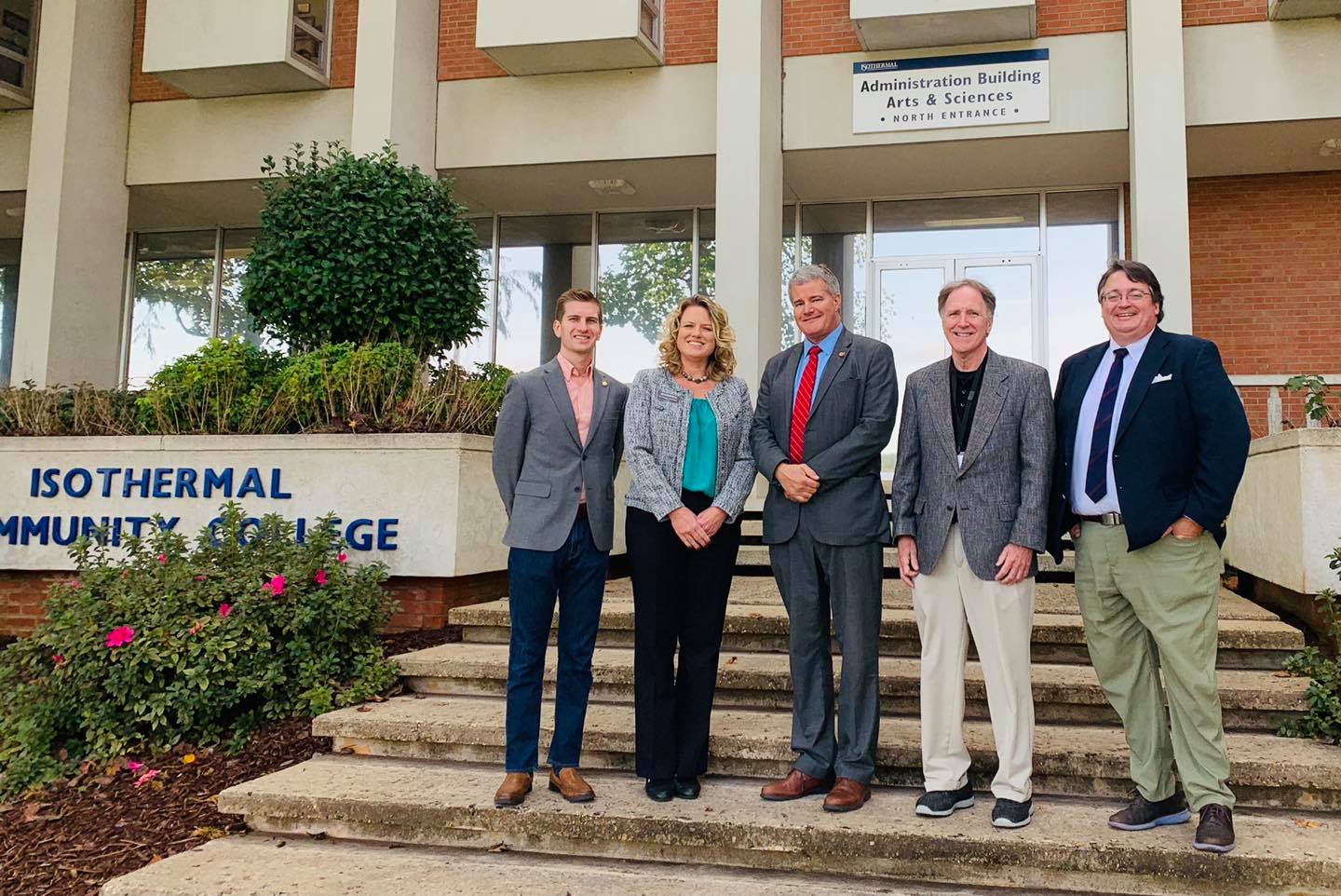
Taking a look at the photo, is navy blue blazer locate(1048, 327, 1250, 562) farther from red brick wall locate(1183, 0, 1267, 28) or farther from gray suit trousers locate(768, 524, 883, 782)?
red brick wall locate(1183, 0, 1267, 28)

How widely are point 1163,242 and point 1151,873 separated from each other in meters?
7.34

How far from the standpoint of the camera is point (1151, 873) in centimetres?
317

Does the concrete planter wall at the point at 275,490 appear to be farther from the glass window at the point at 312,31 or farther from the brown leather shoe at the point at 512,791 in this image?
the glass window at the point at 312,31

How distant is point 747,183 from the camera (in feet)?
32.3

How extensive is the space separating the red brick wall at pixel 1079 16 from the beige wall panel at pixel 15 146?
11514 millimetres

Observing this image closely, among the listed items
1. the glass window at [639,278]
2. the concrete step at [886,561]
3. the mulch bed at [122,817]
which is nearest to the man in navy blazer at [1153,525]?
the concrete step at [886,561]

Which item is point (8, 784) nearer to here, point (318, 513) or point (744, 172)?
point (318, 513)

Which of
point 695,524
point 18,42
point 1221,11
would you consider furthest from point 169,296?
point 1221,11

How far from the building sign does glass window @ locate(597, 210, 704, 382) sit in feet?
10.3

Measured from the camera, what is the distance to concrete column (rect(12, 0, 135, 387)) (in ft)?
36.0

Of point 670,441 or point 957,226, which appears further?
point 957,226

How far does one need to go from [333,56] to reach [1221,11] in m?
9.39

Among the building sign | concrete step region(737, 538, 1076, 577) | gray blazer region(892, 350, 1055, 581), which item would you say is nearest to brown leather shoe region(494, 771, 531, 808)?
gray blazer region(892, 350, 1055, 581)

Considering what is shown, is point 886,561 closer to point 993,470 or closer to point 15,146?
point 993,470
